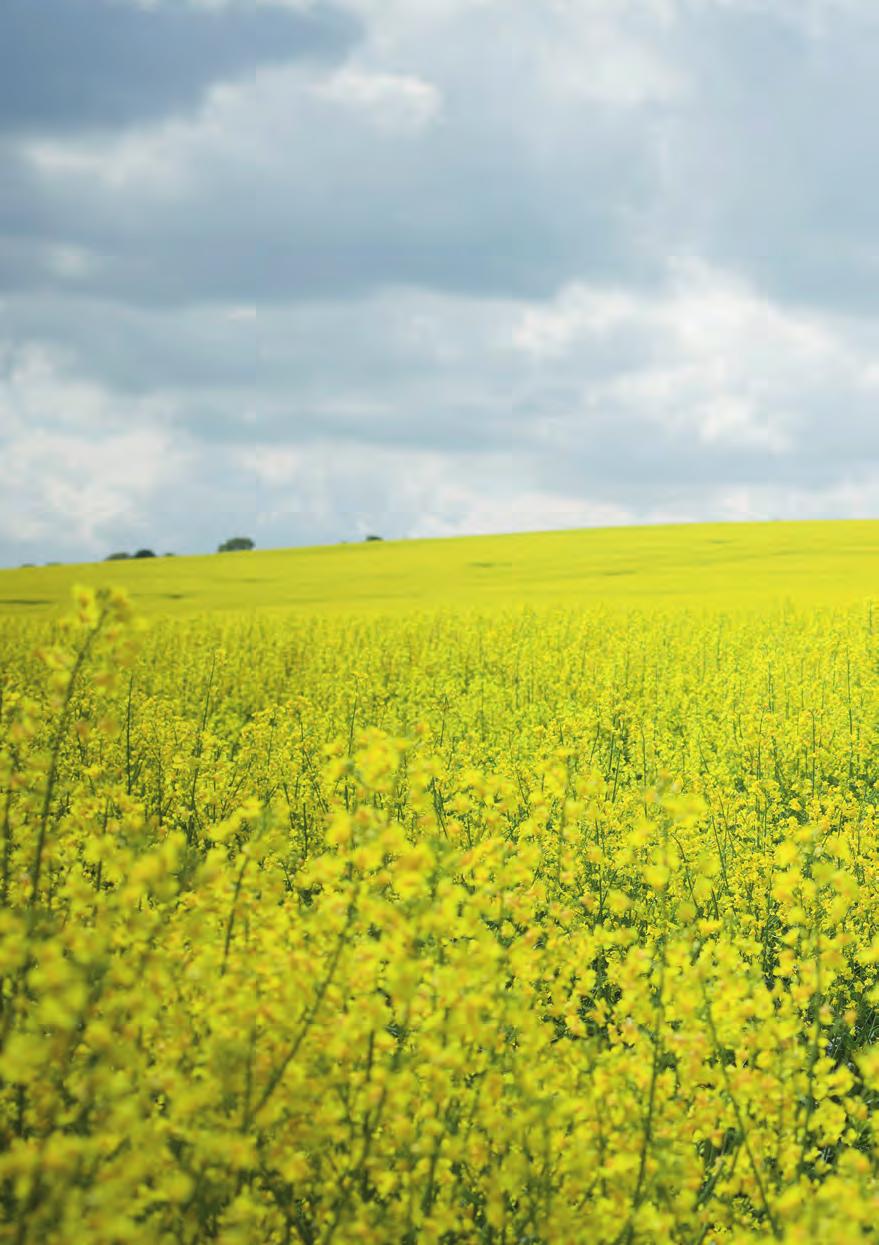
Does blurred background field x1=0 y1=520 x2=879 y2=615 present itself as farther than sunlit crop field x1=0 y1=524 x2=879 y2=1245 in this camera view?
Yes

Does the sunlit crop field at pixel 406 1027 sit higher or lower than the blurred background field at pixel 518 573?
lower

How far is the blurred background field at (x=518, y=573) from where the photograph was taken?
2650 centimetres

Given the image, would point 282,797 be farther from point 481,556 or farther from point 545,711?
point 481,556

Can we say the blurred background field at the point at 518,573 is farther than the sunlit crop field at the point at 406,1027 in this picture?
Yes

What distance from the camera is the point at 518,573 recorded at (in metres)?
34.4

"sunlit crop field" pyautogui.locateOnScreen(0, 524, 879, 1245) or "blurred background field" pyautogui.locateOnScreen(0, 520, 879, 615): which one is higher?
"blurred background field" pyautogui.locateOnScreen(0, 520, 879, 615)

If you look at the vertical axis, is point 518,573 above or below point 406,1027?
above

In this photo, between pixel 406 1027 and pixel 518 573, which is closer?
pixel 406 1027

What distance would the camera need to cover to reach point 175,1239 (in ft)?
7.18

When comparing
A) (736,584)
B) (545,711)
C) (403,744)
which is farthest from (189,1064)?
(736,584)

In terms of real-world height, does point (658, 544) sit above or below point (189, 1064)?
above

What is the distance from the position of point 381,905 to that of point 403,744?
387mm

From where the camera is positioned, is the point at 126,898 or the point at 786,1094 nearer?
the point at 126,898

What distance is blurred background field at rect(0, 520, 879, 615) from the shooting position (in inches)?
1043
